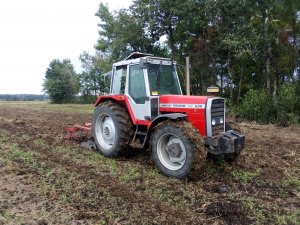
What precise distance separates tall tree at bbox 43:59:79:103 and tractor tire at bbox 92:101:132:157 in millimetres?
35115

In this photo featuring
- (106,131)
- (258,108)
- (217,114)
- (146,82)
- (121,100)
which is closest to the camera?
(217,114)

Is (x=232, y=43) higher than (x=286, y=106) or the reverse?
higher

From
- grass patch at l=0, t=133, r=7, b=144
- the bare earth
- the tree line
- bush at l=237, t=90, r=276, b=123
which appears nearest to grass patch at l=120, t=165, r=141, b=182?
the bare earth

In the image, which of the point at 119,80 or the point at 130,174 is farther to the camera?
the point at 119,80

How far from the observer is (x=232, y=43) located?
15852mm

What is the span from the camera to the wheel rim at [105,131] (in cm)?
759

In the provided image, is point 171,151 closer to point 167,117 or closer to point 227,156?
point 167,117

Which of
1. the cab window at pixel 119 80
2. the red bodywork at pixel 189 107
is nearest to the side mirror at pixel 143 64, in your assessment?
the red bodywork at pixel 189 107

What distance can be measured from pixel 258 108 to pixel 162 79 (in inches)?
380

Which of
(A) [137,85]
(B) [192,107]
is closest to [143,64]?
(A) [137,85]

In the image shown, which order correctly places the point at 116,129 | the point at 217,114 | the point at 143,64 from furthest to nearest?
1. the point at 116,129
2. the point at 143,64
3. the point at 217,114

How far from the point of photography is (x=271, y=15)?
670 inches

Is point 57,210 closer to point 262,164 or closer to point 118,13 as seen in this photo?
point 262,164

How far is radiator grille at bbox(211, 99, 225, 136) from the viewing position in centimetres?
612
